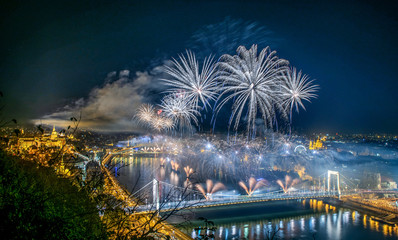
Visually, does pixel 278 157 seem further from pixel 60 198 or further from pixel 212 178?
pixel 60 198

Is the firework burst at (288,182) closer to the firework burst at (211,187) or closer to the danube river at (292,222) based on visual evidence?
the danube river at (292,222)

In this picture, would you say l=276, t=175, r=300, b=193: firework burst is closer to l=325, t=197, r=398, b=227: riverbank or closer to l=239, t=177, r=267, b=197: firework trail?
l=239, t=177, r=267, b=197: firework trail

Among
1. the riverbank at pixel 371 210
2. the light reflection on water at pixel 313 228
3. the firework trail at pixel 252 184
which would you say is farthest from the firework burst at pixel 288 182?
the light reflection on water at pixel 313 228

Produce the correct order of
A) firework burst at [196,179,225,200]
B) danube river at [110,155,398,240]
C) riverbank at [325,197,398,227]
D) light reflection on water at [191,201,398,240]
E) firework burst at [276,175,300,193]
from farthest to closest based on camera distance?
1. firework burst at [276,175,300,193]
2. firework burst at [196,179,225,200]
3. riverbank at [325,197,398,227]
4. danube river at [110,155,398,240]
5. light reflection on water at [191,201,398,240]

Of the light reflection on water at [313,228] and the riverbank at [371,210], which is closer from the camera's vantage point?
the light reflection on water at [313,228]

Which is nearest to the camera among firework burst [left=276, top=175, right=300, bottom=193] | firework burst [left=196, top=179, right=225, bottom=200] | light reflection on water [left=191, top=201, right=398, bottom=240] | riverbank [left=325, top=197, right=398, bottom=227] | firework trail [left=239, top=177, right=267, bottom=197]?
light reflection on water [left=191, top=201, right=398, bottom=240]

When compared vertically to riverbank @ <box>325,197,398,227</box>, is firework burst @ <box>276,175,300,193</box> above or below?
above

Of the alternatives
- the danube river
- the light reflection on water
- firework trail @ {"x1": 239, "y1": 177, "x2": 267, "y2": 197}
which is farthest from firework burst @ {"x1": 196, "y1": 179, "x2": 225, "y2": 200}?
the light reflection on water

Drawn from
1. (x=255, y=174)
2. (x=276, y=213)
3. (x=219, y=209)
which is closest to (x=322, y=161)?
(x=255, y=174)
